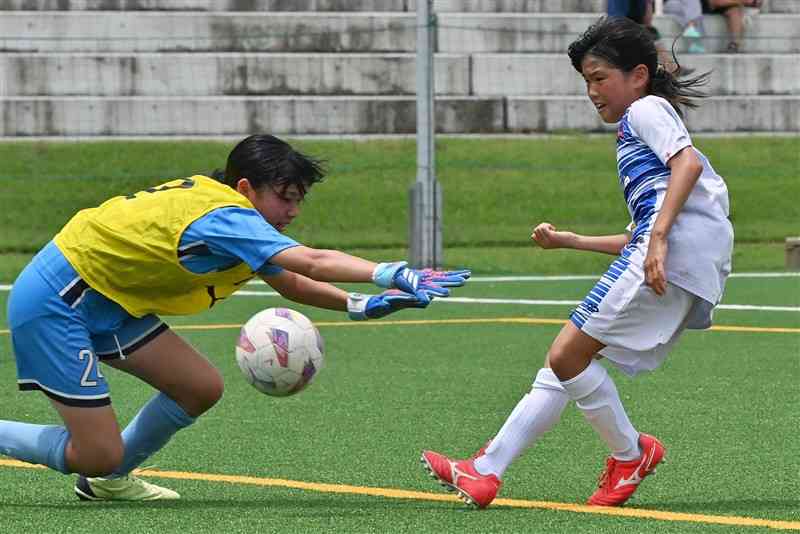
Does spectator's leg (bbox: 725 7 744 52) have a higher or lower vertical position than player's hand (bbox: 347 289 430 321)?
higher

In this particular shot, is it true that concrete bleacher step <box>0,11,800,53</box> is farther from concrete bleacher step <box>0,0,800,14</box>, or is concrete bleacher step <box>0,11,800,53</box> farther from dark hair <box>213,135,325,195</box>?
dark hair <box>213,135,325,195</box>

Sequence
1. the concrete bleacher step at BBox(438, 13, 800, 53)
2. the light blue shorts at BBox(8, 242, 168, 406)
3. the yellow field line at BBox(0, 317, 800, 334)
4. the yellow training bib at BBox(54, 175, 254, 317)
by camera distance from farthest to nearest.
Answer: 1. the concrete bleacher step at BBox(438, 13, 800, 53)
2. the yellow field line at BBox(0, 317, 800, 334)
3. the light blue shorts at BBox(8, 242, 168, 406)
4. the yellow training bib at BBox(54, 175, 254, 317)

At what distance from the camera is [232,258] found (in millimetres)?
5566

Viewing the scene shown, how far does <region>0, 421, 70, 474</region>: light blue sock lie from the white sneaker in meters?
0.24

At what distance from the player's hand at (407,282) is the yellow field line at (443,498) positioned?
3.30 ft

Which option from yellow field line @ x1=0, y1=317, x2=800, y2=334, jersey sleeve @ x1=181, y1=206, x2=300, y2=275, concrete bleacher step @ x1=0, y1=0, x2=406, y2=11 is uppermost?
→ concrete bleacher step @ x1=0, y1=0, x2=406, y2=11

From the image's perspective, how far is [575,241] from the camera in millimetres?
6109

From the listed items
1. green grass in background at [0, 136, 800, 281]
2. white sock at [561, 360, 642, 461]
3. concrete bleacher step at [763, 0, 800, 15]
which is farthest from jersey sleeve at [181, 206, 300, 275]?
concrete bleacher step at [763, 0, 800, 15]

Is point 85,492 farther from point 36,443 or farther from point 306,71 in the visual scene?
point 306,71

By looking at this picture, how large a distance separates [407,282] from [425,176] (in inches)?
423

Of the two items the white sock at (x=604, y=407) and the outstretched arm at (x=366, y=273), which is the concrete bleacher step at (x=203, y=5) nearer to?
the white sock at (x=604, y=407)

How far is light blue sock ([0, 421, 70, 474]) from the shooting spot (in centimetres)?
579

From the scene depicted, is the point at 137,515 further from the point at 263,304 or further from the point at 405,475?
the point at 263,304

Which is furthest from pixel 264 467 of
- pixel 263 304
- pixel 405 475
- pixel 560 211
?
pixel 560 211
